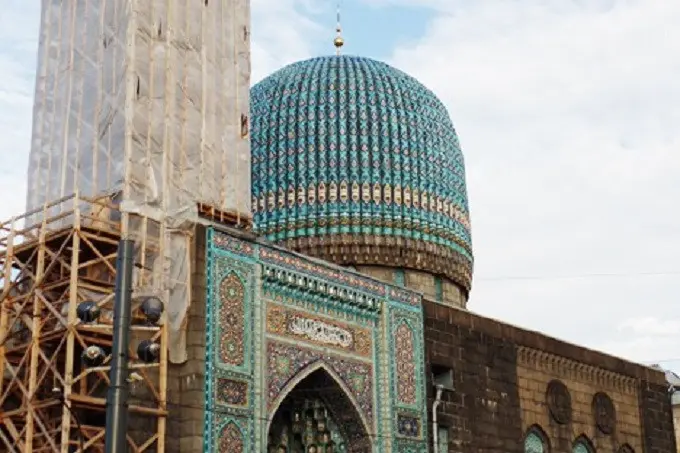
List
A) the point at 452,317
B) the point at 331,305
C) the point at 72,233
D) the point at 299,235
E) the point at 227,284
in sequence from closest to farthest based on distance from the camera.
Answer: the point at 72,233 < the point at 227,284 < the point at 331,305 < the point at 452,317 < the point at 299,235

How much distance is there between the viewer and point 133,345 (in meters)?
14.4

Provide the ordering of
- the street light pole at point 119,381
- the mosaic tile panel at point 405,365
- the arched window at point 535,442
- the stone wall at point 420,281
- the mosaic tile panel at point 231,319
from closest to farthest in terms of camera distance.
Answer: the street light pole at point 119,381 < the mosaic tile panel at point 231,319 < the mosaic tile panel at point 405,365 < the arched window at point 535,442 < the stone wall at point 420,281

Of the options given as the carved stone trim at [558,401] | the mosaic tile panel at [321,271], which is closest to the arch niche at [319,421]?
the mosaic tile panel at [321,271]

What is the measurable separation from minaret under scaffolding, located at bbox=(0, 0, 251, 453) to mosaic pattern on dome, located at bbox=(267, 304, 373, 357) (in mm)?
1555

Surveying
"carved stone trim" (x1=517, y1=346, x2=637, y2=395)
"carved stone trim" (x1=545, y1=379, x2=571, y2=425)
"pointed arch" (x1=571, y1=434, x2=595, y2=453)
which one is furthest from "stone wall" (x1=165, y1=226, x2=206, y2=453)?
"pointed arch" (x1=571, y1=434, x2=595, y2=453)

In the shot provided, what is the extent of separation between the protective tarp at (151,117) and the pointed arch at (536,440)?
291 inches

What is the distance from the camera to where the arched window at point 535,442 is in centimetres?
2053

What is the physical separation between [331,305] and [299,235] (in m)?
5.21

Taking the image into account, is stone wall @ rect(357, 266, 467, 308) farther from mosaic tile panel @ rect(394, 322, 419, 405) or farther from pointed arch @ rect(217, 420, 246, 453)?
pointed arch @ rect(217, 420, 246, 453)

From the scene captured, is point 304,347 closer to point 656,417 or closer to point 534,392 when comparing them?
point 534,392

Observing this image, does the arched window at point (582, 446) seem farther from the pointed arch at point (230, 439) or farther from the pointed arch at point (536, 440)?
the pointed arch at point (230, 439)

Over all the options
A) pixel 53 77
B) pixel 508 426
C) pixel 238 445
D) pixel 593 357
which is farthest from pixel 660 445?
pixel 53 77

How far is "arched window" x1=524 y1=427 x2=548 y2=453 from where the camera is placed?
67.4 ft

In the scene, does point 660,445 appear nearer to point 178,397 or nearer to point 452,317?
point 452,317
